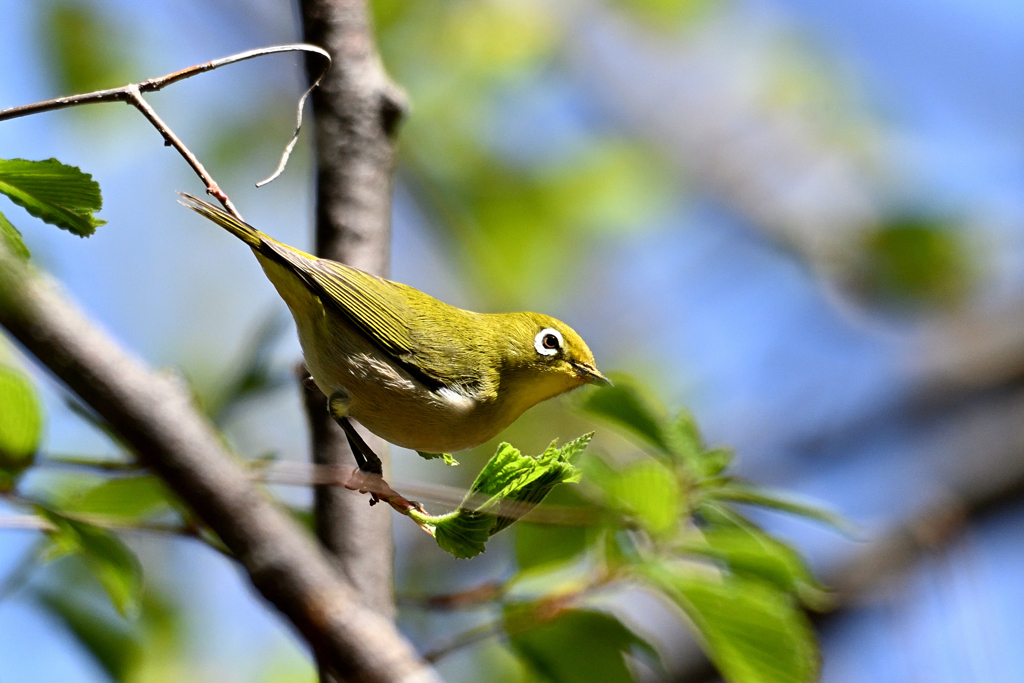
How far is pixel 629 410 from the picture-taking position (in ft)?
5.44

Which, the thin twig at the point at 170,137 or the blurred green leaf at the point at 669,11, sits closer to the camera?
the thin twig at the point at 170,137

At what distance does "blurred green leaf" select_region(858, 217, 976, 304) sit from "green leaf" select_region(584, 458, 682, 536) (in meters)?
5.26

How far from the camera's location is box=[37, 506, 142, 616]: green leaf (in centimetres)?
158

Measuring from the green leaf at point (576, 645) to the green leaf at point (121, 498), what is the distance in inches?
31.4

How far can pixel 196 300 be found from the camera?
26.9 ft

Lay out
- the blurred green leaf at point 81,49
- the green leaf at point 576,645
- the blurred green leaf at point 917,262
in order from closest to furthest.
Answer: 1. the green leaf at point 576,645
2. the blurred green leaf at point 81,49
3. the blurred green leaf at point 917,262

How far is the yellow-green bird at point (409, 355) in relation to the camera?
201cm

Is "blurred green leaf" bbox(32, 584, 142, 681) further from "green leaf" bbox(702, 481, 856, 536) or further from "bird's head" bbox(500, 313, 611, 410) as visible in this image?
"green leaf" bbox(702, 481, 856, 536)

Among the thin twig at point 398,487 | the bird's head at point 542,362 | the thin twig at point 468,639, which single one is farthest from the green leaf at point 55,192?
the bird's head at point 542,362

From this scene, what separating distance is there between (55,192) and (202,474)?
1.89 ft

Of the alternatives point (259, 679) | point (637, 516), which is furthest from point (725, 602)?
point (259, 679)

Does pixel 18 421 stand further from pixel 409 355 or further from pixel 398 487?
pixel 409 355

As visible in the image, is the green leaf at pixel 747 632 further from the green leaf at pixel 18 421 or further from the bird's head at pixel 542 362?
the green leaf at pixel 18 421

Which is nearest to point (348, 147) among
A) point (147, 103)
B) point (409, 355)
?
point (409, 355)
